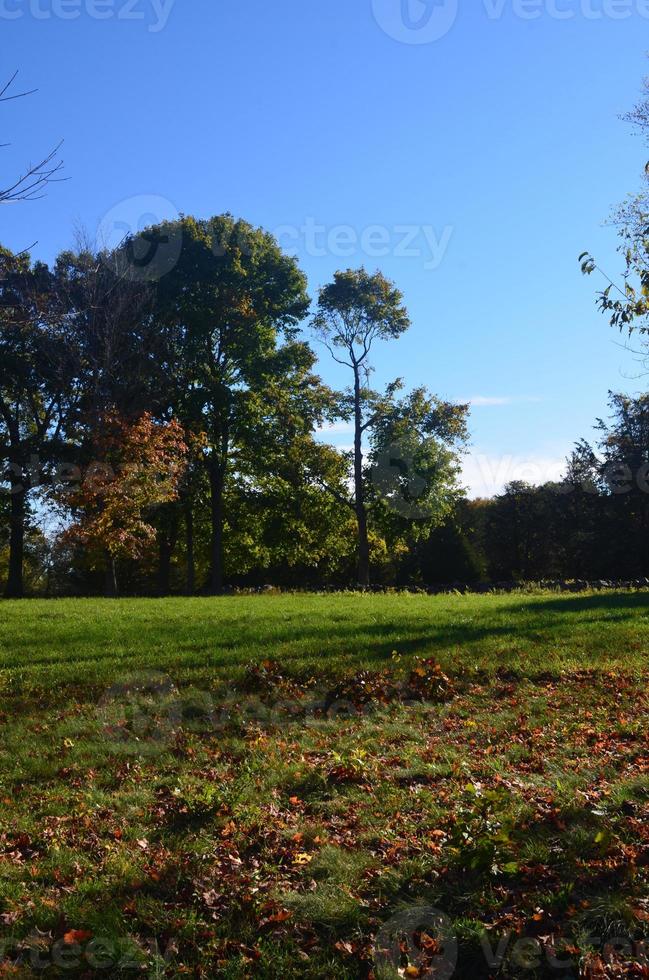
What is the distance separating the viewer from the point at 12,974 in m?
4.17

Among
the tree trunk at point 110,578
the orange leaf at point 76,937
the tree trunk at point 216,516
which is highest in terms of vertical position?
the tree trunk at point 216,516

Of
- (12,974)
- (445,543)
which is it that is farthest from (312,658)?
(445,543)

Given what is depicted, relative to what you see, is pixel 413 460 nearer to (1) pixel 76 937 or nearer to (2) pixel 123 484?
(2) pixel 123 484

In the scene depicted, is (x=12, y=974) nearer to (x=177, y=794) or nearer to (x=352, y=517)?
(x=177, y=794)

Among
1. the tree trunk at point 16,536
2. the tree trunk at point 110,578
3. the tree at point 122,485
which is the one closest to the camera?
the tree at point 122,485

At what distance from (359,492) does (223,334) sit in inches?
372

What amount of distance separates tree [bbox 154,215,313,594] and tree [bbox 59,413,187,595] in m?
5.98

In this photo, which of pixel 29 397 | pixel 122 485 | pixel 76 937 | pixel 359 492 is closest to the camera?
pixel 76 937

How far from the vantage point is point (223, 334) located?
33281 millimetres

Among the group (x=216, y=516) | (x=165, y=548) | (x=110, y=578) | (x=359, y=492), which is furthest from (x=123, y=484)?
(x=165, y=548)

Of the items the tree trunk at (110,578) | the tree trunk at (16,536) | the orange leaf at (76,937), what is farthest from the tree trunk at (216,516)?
the orange leaf at (76,937)

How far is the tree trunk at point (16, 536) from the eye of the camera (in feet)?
104

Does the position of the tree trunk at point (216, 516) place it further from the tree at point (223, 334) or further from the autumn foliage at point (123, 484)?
the autumn foliage at point (123, 484)

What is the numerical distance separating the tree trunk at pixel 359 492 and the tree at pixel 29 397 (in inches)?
496
